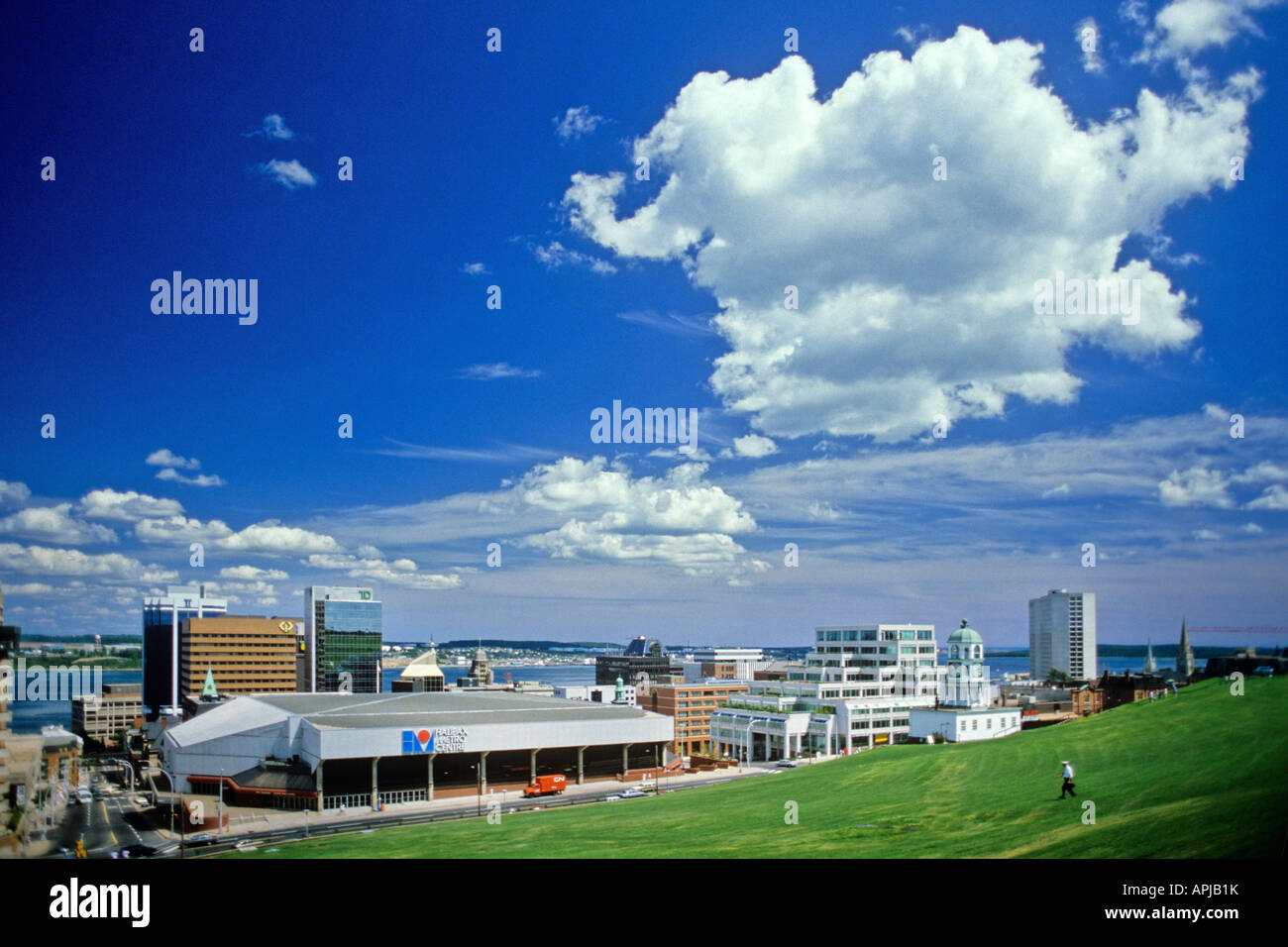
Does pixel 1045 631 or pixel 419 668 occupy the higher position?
pixel 1045 631

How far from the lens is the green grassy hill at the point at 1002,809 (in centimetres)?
1222

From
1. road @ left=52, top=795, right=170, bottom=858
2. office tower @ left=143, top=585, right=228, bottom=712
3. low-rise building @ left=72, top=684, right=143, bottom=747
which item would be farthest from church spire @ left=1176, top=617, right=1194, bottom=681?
office tower @ left=143, top=585, right=228, bottom=712

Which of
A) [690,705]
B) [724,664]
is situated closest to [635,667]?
[724,664]

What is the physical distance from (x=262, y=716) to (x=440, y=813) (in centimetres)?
1011

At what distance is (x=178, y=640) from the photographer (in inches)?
2640

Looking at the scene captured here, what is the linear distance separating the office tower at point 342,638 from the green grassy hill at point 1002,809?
60.4 meters

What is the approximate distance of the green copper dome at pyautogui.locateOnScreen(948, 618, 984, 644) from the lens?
39.8 meters

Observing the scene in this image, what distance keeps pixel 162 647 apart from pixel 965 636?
59537mm

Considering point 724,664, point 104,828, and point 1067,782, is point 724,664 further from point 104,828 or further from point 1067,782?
point 1067,782

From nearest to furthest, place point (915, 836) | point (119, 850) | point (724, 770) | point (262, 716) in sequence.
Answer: point (915, 836) → point (119, 850) → point (262, 716) → point (724, 770)

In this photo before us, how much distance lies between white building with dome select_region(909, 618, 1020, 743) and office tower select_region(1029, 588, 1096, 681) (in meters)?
2.76
